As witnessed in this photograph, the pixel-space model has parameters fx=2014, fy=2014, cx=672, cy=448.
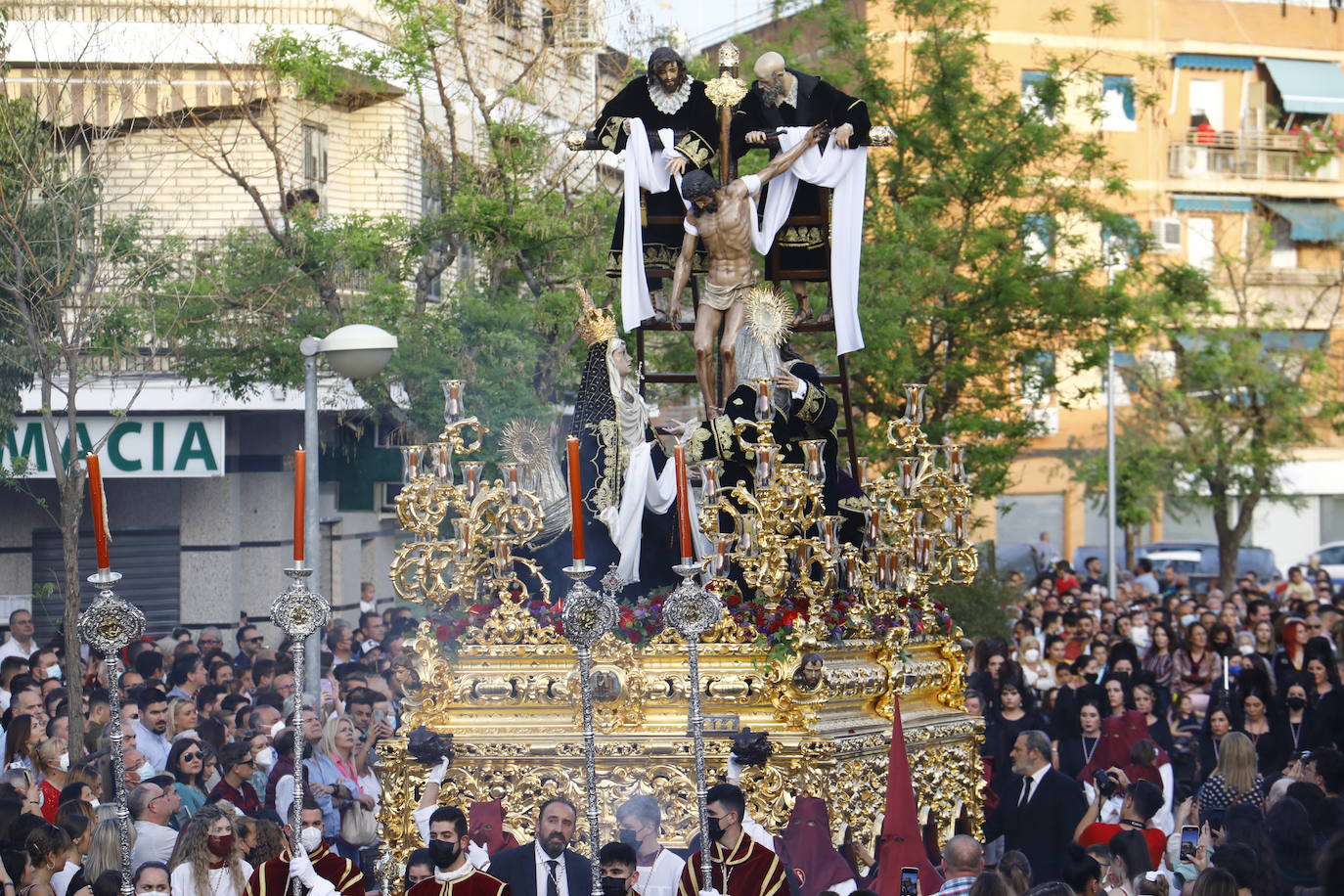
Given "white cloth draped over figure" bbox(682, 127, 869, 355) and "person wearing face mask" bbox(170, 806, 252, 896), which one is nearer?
"person wearing face mask" bbox(170, 806, 252, 896)

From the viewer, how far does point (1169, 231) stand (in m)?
39.7

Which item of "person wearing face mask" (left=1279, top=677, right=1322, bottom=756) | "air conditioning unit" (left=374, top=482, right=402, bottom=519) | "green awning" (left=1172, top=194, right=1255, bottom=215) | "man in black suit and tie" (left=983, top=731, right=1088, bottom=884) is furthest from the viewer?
"green awning" (left=1172, top=194, right=1255, bottom=215)

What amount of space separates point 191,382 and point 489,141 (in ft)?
14.3

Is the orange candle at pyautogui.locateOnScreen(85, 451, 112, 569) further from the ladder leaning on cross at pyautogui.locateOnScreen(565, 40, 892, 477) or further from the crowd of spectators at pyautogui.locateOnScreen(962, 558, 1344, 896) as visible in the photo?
the ladder leaning on cross at pyautogui.locateOnScreen(565, 40, 892, 477)

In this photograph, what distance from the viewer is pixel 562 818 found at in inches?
Result: 362

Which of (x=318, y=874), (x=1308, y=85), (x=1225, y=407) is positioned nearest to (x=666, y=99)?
(x=318, y=874)

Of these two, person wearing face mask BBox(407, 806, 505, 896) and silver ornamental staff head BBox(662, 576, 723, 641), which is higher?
silver ornamental staff head BBox(662, 576, 723, 641)

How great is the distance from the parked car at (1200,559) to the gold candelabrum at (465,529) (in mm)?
26715

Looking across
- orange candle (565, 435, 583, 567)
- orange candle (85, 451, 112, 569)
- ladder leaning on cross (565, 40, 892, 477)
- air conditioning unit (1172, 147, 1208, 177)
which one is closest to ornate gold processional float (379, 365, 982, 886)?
ladder leaning on cross (565, 40, 892, 477)

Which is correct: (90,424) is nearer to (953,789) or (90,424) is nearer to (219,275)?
(219,275)

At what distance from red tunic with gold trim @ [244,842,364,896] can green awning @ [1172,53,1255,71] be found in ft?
113

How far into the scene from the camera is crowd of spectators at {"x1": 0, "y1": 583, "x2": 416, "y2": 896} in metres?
8.55

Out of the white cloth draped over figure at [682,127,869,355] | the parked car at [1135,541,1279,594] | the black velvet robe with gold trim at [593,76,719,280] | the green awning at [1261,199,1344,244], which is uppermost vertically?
the green awning at [1261,199,1344,244]

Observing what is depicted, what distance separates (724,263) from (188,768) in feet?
14.3
